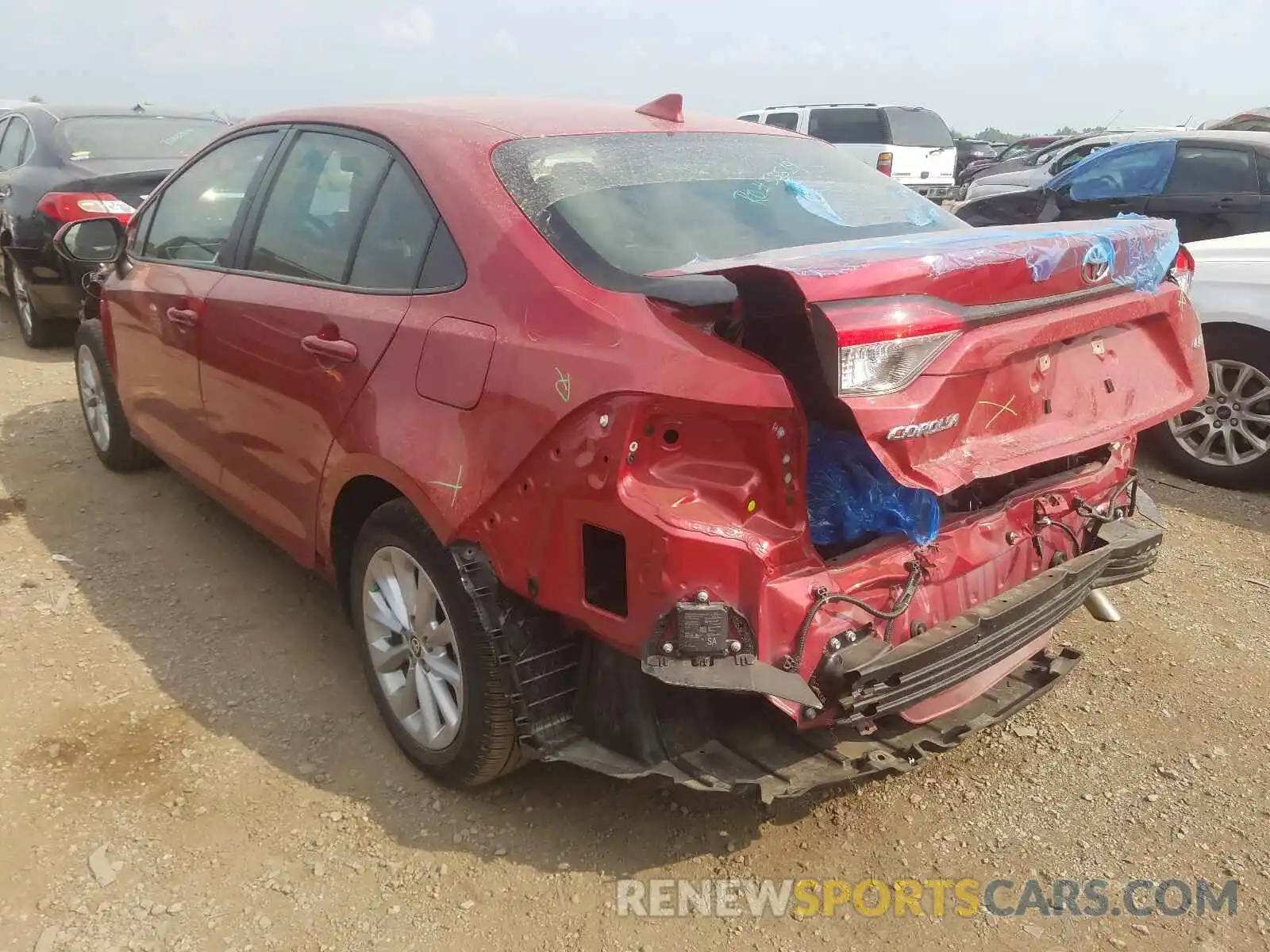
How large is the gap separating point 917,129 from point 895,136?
2.32ft

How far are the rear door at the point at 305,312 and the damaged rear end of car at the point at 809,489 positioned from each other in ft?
1.46

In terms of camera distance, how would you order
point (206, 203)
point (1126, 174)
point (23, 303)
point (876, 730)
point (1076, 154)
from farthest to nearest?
point (1076, 154) < point (1126, 174) < point (23, 303) < point (206, 203) < point (876, 730)

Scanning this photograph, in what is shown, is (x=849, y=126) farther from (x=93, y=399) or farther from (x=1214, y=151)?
(x=93, y=399)

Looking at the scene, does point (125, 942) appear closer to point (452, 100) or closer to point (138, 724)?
point (138, 724)

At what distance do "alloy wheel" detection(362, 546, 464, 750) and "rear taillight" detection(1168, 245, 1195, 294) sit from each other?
221cm

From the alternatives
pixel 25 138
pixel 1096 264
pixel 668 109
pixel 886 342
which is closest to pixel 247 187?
pixel 668 109

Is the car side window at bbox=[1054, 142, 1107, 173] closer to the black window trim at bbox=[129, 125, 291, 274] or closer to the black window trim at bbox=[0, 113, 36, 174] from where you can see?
the black window trim at bbox=[0, 113, 36, 174]

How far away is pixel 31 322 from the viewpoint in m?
7.16

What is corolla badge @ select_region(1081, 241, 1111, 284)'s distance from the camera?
7.56 feet

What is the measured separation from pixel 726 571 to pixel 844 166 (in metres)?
1.84

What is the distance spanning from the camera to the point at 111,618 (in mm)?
3545

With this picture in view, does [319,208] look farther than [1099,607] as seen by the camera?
Yes

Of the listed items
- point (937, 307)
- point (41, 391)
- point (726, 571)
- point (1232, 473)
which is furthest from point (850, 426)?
point (41, 391)

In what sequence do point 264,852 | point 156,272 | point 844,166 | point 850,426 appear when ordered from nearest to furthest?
point 850,426 → point 264,852 → point 844,166 → point 156,272
